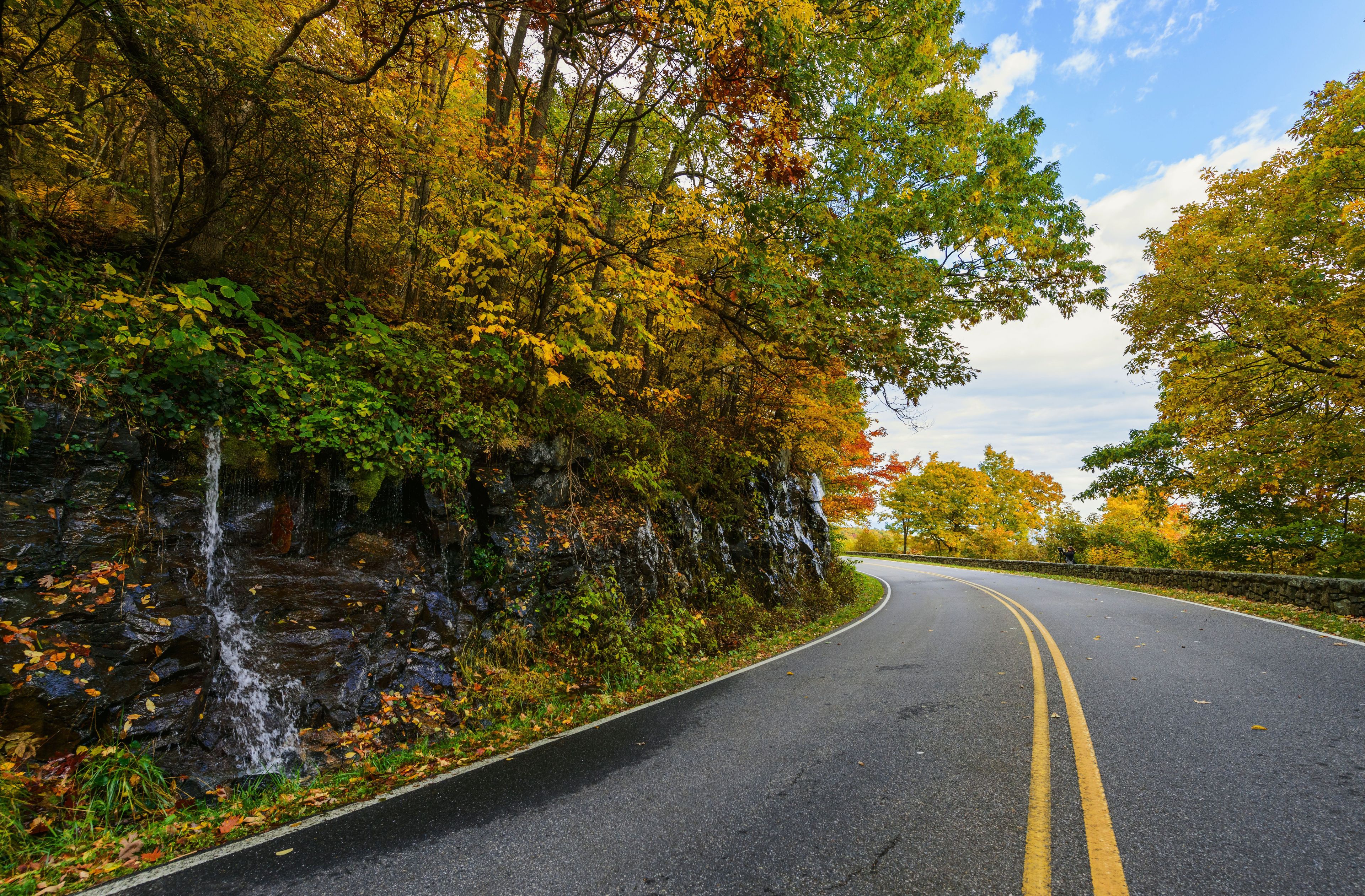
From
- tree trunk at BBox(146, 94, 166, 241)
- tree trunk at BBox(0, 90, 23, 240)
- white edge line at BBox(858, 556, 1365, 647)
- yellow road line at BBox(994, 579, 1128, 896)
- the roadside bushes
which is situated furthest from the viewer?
white edge line at BBox(858, 556, 1365, 647)

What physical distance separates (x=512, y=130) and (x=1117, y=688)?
999 cm

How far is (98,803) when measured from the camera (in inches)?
128

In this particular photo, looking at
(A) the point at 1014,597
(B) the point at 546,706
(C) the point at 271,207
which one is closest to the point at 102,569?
(B) the point at 546,706

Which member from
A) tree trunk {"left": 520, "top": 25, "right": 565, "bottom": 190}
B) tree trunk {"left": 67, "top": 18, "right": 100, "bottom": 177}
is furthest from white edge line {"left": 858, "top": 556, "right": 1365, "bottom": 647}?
tree trunk {"left": 67, "top": 18, "right": 100, "bottom": 177}

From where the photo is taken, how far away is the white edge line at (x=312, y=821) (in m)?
2.76

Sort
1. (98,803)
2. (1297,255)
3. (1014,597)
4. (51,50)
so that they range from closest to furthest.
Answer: (98,803) < (51,50) < (1297,255) < (1014,597)

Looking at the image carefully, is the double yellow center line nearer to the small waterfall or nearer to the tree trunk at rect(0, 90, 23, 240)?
the small waterfall

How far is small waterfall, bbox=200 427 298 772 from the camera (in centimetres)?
406

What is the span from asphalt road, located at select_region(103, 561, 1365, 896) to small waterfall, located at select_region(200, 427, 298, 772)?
1286 millimetres

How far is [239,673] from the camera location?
425 centimetres

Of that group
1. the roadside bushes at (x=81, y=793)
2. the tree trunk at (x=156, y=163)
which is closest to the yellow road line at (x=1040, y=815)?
the roadside bushes at (x=81, y=793)

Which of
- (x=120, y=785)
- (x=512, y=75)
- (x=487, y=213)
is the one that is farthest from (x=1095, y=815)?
(x=512, y=75)

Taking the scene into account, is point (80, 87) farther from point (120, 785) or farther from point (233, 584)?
point (120, 785)

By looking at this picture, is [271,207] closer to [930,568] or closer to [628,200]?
[628,200]
